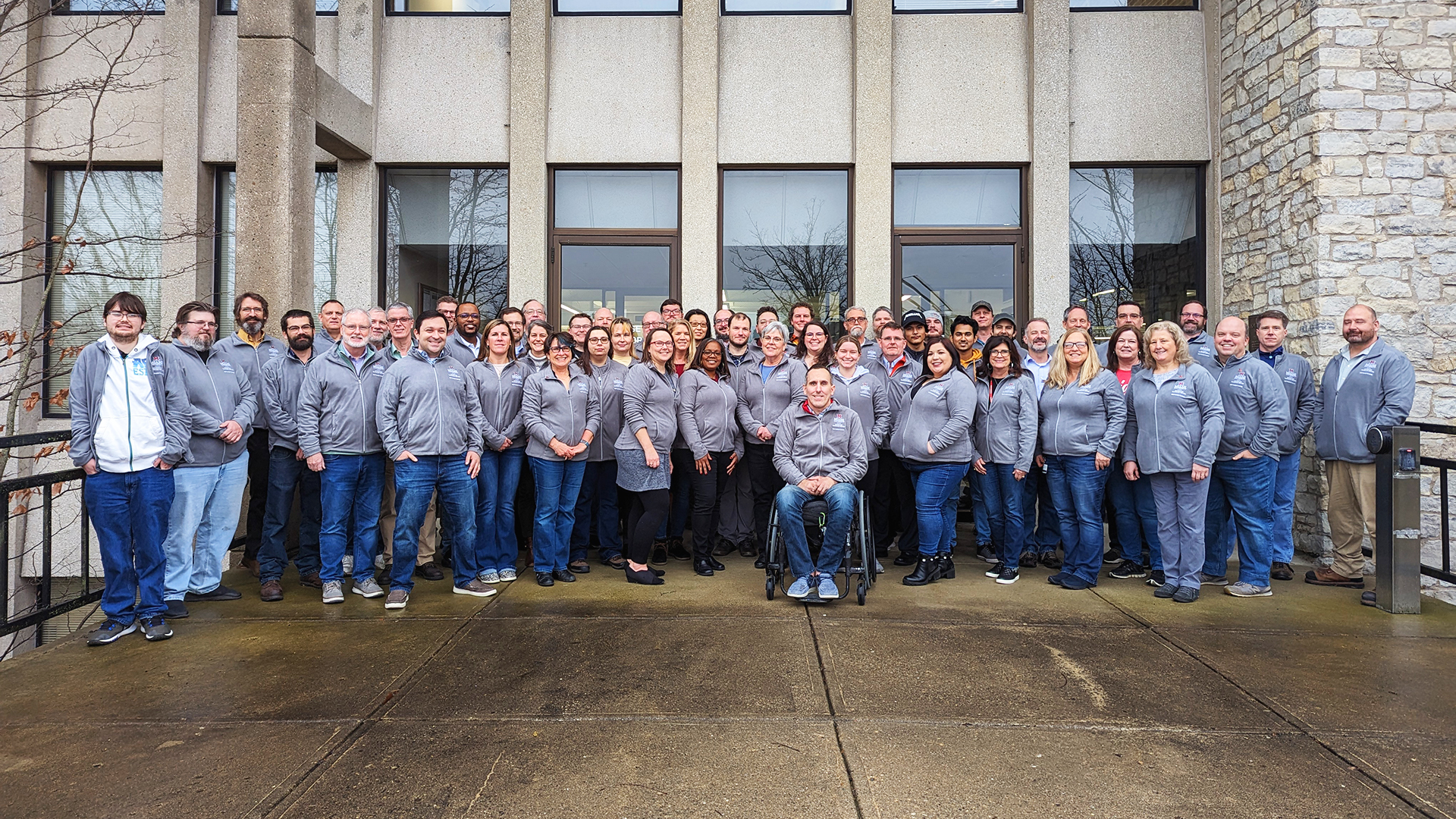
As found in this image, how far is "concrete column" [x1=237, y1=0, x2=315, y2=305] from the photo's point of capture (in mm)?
7168

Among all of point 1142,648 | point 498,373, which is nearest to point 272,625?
point 498,373

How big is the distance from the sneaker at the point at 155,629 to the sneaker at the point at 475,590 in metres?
1.65

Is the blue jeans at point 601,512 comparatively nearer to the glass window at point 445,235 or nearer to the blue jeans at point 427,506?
the blue jeans at point 427,506

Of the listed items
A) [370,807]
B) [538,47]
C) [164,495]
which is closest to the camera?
[370,807]

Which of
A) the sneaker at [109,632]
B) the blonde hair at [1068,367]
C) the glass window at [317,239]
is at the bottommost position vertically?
the sneaker at [109,632]

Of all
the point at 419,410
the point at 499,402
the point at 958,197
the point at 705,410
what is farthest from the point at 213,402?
the point at 958,197

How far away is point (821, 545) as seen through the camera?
216 inches

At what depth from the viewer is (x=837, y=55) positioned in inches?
366

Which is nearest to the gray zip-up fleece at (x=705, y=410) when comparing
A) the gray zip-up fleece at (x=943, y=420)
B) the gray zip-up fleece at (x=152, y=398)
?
the gray zip-up fleece at (x=943, y=420)

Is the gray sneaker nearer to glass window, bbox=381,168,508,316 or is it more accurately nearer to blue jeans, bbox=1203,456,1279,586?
glass window, bbox=381,168,508,316

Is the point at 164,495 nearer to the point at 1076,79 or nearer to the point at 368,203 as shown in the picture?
the point at 368,203

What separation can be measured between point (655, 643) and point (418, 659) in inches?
49.5

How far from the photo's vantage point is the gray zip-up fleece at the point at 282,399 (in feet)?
18.5

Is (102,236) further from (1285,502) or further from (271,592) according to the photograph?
(1285,502)
